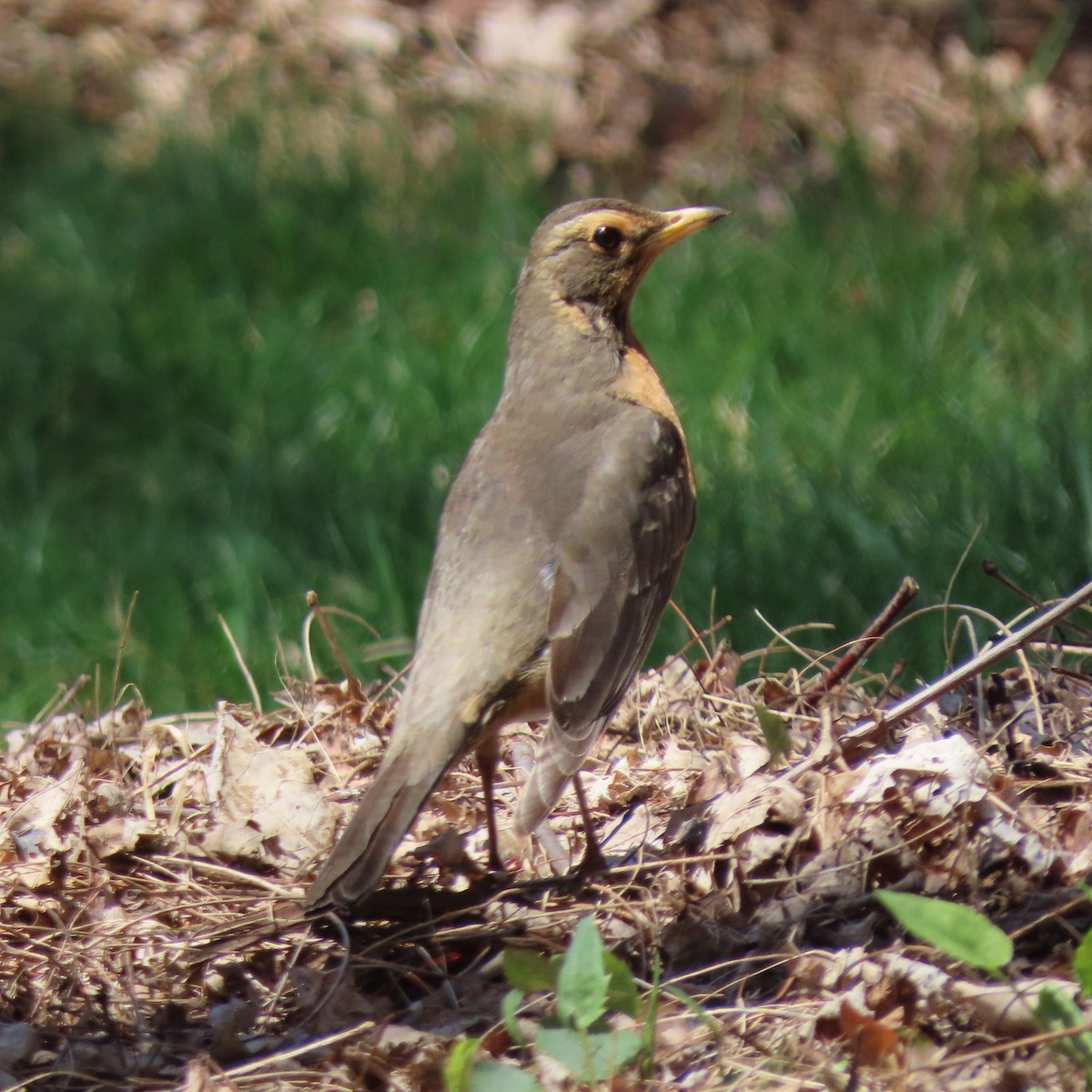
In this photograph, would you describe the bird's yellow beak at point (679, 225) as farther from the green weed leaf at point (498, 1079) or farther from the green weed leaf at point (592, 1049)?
the green weed leaf at point (498, 1079)

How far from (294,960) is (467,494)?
1154mm

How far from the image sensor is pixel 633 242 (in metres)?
4.29

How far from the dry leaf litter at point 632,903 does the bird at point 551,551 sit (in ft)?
0.57

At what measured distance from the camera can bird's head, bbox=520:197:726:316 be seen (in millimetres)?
4270

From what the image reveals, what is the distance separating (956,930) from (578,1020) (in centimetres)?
55

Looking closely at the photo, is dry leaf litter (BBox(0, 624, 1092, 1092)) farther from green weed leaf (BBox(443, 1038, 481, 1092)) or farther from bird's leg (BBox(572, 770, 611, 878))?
green weed leaf (BBox(443, 1038, 481, 1092))

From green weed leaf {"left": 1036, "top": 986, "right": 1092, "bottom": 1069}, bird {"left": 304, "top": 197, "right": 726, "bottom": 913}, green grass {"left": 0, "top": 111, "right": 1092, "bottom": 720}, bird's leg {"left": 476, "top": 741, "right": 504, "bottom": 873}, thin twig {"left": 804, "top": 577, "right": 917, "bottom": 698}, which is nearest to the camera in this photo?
green weed leaf {"left": 1036, "top": 986, "right": 1092, "bottom": 1069}

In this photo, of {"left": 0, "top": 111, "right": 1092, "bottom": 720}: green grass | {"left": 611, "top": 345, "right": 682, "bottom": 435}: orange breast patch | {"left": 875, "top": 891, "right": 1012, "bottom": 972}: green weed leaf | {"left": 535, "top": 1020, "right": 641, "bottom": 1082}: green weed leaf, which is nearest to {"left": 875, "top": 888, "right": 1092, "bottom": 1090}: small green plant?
{"left": 875, "top": 891, "right": 1012, "bottom": 972}: green weed leaf

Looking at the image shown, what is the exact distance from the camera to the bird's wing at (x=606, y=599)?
3.24 m

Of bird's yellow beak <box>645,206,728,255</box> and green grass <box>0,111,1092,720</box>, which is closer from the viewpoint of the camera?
bird's yellow beak <box>645,206,728,255</box>

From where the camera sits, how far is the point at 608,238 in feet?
14.0

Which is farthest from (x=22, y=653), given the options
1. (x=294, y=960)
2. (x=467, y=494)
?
(x=294, y=960)

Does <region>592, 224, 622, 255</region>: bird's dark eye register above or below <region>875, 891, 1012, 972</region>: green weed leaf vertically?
above

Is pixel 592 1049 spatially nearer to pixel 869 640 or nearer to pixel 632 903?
pixel 632 903
